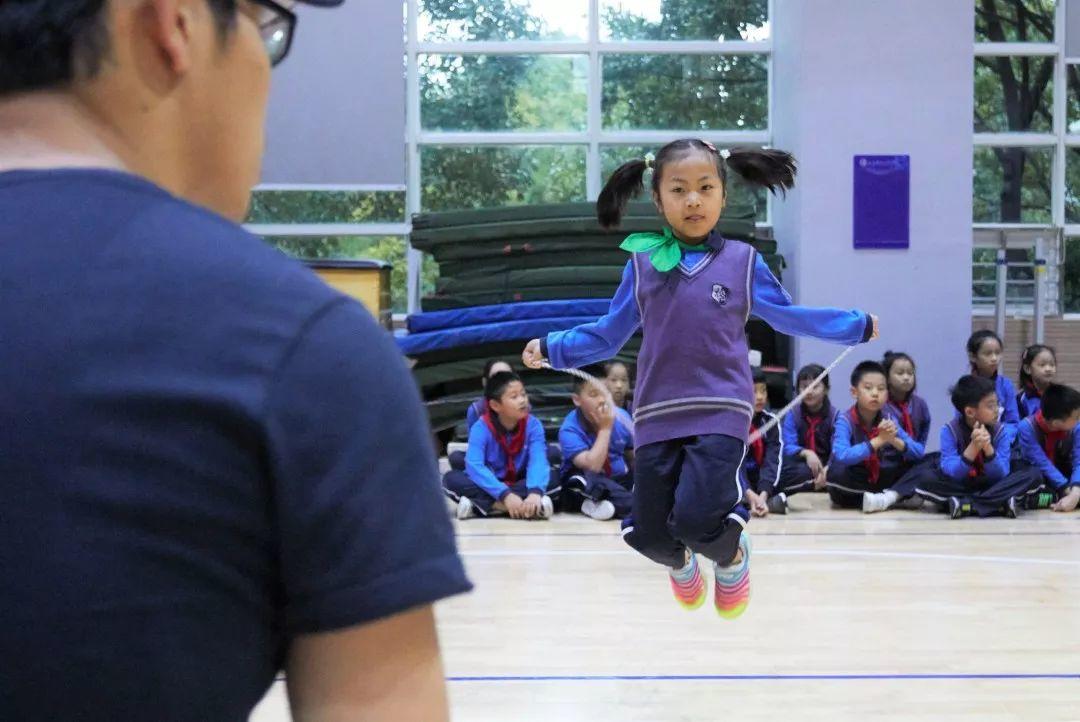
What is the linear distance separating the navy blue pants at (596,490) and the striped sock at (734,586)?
3005 millimetres

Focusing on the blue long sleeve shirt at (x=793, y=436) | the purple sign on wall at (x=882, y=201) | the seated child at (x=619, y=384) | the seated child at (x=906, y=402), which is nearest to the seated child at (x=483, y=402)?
the seated child at (x=619, y=384)

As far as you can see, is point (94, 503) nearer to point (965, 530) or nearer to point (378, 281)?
point (965, 530)

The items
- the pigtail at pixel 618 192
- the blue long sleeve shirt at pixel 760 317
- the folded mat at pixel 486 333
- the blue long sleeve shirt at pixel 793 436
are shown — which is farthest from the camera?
the folded mat at pixel 486 333

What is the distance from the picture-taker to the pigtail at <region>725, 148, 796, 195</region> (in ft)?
12.9

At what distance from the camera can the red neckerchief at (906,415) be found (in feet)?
24.8

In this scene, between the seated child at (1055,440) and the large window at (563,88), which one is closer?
the seated child at (1055,440)

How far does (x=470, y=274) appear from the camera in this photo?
888cm

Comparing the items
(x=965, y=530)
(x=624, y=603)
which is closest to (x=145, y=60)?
(x=624, y=603)

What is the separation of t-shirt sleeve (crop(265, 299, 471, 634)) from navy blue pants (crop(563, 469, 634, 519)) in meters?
6.41

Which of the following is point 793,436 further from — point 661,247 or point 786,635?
point 661,247

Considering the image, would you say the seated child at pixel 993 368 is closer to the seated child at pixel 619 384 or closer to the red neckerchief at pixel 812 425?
the red neckerchief at pixel 812 425

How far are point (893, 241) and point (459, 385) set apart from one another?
312 centimetres

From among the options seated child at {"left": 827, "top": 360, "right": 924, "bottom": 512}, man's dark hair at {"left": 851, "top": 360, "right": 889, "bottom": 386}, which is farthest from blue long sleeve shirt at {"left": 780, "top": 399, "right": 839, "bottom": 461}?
man's dark hair at {"left": 851, "top": 360, "right": 889, "bottom": 386}

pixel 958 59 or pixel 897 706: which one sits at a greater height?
pixel 958 59
